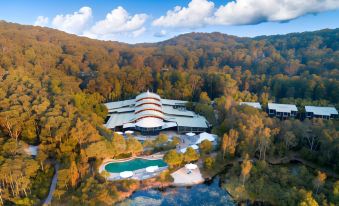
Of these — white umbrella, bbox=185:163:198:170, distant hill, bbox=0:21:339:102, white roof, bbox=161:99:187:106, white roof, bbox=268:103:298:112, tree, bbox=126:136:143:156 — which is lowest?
white umbrella, bbox=185:163:198:170

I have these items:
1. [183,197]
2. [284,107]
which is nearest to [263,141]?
[183,197]

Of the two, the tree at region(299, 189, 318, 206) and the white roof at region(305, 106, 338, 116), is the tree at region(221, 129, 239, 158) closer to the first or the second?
the tree at region(299, 189, 318, 206)

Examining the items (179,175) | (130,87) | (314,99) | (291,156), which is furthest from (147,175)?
(314,99)

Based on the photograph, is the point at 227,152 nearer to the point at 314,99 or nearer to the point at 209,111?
the point at 209,111

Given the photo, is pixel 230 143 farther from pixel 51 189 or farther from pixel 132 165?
pixel 51 189

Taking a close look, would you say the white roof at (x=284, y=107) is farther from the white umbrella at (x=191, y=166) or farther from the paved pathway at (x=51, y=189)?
the paved pathway at (x=51, y=189)

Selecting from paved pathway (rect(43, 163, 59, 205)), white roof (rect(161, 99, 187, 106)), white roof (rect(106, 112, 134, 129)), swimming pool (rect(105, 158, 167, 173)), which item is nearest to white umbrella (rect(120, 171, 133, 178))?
swimming pool (rect(105, 158, 167, 173))
